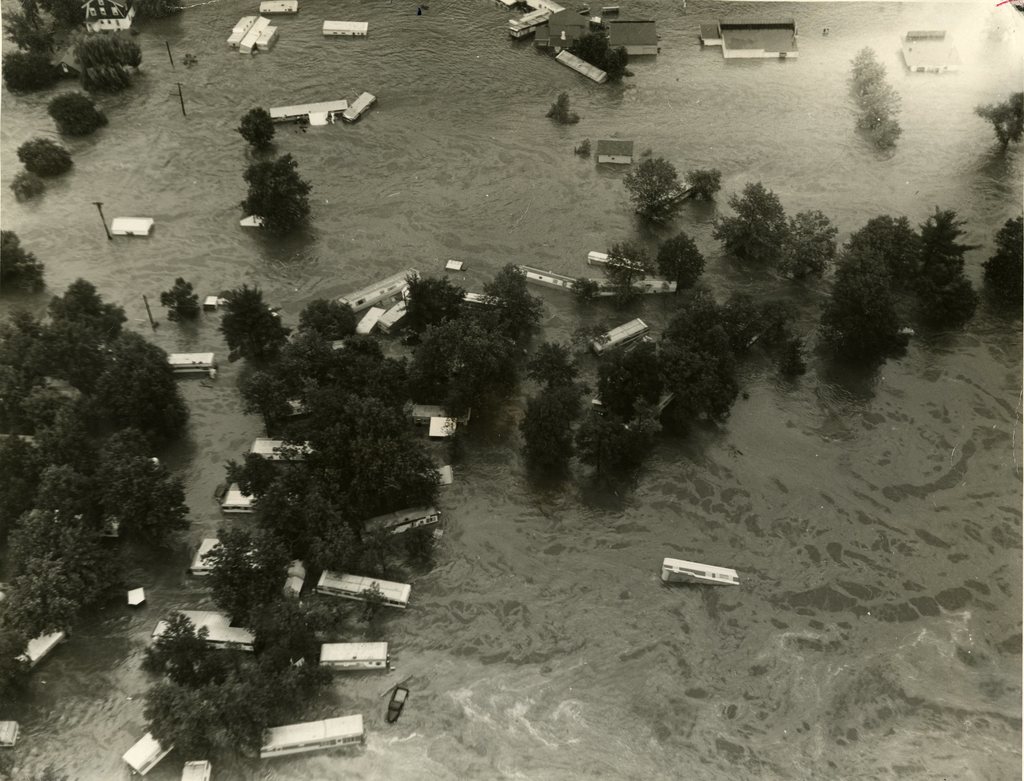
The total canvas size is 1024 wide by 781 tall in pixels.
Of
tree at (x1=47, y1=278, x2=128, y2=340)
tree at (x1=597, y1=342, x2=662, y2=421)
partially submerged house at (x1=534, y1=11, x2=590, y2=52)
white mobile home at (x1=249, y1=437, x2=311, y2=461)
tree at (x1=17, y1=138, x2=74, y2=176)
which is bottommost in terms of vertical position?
white mobile home at (x1=249, y1=437, x2=311, y2=461)

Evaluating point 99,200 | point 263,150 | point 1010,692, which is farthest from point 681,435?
point 99,200

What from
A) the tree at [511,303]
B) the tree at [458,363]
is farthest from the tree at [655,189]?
the tree at [458,363]

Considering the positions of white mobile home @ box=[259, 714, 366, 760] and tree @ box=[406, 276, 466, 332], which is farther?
tree @ box=[406, 276, 466, 332]

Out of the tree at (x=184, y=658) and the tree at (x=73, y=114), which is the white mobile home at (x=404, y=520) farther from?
the tree at (x=73, y=114)

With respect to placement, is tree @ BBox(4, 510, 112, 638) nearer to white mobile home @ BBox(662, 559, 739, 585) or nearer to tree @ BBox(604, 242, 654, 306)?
white mobile home @ BBox(662, 559, 739, 585)

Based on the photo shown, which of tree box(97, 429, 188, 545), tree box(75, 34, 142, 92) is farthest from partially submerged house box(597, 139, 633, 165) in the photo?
tree box(75, 34, 142, 92)

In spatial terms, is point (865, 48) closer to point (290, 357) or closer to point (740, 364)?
point (740, 364)

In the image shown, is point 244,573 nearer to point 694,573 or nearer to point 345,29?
point 694,573
